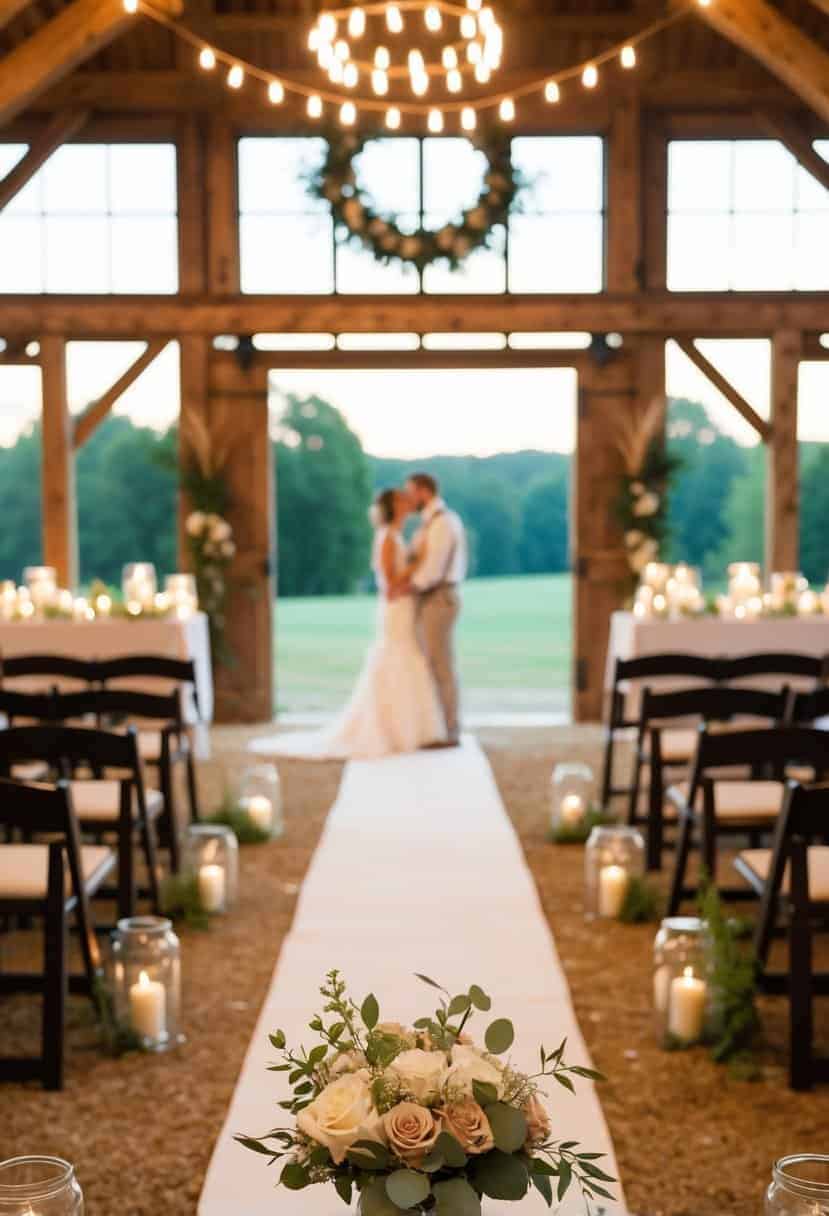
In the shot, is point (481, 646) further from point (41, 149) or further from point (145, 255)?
point (41, 149)

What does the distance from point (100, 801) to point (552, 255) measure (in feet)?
22.5

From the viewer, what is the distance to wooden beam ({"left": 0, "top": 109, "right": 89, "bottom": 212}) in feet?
34.3

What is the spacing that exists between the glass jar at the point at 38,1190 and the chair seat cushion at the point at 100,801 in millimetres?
2927

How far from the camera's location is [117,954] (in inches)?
153

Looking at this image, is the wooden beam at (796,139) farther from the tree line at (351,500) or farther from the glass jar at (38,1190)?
the glass jar at (38,1190)

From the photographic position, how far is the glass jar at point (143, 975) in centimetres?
385

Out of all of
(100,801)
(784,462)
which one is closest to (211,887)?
(100,801)

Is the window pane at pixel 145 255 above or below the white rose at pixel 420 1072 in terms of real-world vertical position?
above

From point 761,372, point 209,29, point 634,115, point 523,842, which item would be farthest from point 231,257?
point 523,842

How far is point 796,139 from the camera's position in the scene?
1058cm

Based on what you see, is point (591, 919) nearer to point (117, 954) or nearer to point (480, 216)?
point (117, 954)

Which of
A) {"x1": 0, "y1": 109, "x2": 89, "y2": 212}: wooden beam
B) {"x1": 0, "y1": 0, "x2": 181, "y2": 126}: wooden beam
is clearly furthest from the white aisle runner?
{"x1": 0, "y1": 109, "x2": 89, "y2": 212}: wooden beam

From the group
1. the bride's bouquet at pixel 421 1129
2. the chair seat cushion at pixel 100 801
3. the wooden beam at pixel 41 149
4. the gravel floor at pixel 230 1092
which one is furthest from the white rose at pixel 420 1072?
the wooden beam at pixel 41 149

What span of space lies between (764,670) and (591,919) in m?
1.67
